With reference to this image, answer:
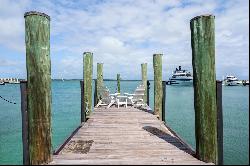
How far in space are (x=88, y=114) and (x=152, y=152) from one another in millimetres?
5920

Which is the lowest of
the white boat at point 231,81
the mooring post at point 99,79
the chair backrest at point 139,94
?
the white boat at point 231,81

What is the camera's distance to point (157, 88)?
1155 cm

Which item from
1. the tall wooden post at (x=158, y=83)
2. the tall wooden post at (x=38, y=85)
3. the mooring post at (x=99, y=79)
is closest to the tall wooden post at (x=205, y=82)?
the tall wooden post at (x=38, y=85)

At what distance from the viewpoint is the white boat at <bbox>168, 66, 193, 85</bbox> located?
93750 millimetres

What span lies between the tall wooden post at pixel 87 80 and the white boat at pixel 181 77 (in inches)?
3267

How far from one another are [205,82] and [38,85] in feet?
9.48

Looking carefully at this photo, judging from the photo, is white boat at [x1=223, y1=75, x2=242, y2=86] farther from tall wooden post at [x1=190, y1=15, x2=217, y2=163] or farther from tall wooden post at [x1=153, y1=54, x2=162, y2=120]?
tall wooden post at [x1=190, y1=15, x2=217, y2=163]

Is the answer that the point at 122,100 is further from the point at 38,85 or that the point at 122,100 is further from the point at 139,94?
the point at 38,85

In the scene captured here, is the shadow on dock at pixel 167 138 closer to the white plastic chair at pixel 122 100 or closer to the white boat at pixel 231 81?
the white plastic chair at pixel 122 100

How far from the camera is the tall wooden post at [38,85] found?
183 inches

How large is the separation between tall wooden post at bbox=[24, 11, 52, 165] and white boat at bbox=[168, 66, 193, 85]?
295ft

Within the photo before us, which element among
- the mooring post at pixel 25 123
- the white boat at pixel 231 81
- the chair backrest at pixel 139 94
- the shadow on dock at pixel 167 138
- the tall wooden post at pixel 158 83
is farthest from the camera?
the white boat at pixel 231 81

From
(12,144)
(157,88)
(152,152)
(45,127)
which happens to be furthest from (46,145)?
(12,144)

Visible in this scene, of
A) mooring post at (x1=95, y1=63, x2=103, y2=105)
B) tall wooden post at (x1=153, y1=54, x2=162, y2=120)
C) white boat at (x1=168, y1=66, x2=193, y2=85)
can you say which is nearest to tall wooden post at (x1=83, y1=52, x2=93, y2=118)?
tall wooden post at (x1=153, y1=54, x2=162, y2=120)
